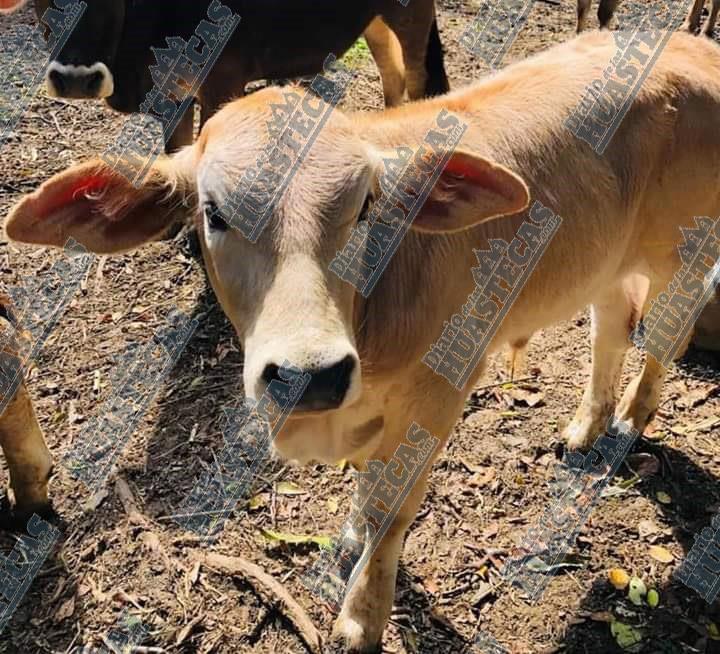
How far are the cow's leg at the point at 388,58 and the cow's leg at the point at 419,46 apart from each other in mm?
237

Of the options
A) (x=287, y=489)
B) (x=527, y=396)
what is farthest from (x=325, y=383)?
(x=527, y=396)

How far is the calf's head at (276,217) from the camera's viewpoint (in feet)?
6.75

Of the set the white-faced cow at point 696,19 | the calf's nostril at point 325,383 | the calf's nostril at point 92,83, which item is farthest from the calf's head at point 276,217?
the white-faced cow at point 696,19

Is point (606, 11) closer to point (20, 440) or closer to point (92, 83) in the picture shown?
point (92, 83)

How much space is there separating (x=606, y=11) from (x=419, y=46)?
2632 mm

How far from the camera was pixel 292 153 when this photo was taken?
2.25 metres

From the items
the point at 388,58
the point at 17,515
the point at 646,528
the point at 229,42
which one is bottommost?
the point at 17,515

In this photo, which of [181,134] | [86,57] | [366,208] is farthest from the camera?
[181,134]

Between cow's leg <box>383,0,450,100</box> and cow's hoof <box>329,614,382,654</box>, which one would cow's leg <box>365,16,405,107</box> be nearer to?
cow's leg <box>383,0,450,100</box>

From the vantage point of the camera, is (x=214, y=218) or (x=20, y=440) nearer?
(x=214, y=218)

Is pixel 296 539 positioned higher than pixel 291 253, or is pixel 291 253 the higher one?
pixel 291 253

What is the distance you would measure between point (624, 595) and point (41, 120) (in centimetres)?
581

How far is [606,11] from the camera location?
8.27 metres

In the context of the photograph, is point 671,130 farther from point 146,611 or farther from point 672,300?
point 146,611
